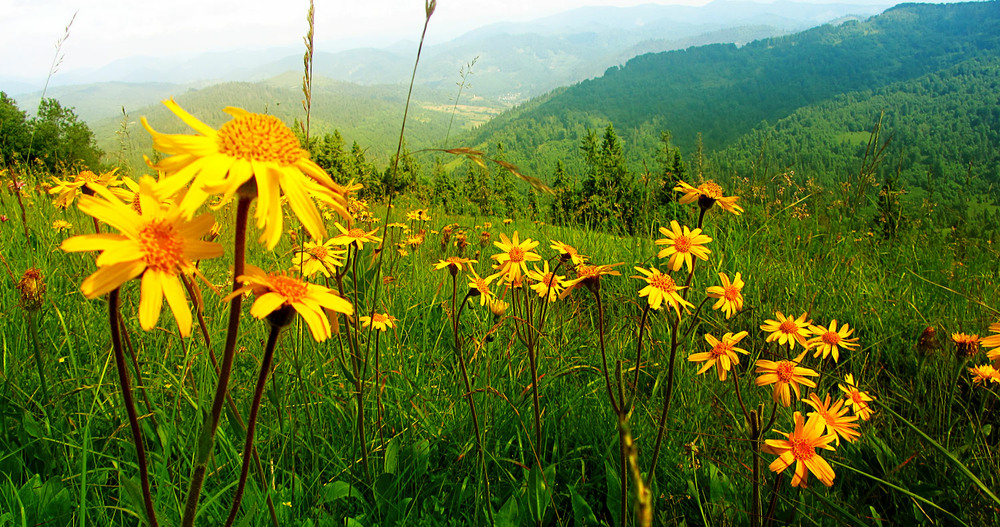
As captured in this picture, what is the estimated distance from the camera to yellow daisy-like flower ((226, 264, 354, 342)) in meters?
0.73

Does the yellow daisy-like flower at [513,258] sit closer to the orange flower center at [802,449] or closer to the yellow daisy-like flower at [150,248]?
the orange flower center at [802,449]

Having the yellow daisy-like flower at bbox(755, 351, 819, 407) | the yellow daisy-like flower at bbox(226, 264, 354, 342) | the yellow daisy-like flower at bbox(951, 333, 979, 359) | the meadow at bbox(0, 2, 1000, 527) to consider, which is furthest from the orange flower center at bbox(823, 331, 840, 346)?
the yellow daisy-like flower at bbox(226, 264, 354, 342)

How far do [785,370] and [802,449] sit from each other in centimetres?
25

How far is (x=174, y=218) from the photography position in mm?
699

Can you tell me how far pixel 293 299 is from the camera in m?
0.77

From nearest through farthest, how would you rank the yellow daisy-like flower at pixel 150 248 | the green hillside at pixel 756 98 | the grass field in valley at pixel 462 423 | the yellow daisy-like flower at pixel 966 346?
the yellow daisy-like flower at pixel 150 248, the grass field in valley at pixel 462 423, the yellow daisy-like flower at pixel 966 346, the green hillside at pixel 756 98

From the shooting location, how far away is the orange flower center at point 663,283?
162 centimetres

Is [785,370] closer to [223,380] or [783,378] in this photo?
[783,378]

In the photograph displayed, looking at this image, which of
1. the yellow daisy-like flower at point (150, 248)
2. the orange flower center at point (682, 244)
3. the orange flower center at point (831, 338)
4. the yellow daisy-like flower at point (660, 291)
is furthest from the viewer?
the orange flower center at point (831, 338)

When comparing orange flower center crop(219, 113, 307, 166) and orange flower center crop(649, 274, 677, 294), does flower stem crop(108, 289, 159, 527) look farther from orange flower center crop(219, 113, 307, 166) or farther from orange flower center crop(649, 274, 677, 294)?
orange flower center crop(649, 274, 677, 294)

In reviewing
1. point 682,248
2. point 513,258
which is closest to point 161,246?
point 513,258

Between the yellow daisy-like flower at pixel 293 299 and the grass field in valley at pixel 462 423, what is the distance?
19 centimetres

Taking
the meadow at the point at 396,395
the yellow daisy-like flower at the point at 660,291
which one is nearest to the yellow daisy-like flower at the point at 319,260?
the meadow at the point at 396,395

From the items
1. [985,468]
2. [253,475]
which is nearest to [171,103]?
[253,475]
